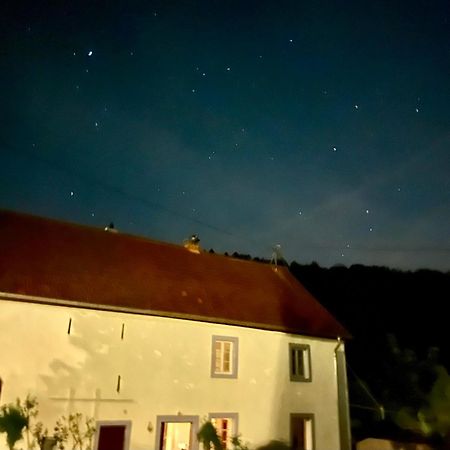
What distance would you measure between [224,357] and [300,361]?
343 cm

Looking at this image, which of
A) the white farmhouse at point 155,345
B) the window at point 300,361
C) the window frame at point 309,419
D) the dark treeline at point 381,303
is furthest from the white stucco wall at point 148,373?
the dark treeline at point 381,303

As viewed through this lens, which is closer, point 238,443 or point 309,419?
point 238,443

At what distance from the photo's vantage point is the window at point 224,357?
16.7 m

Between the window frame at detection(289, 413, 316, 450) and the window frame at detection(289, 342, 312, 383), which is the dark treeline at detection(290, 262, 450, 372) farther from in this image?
the window frame at detection(289, 413, 316, 450)

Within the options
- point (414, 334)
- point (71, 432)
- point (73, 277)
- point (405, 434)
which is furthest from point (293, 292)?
point (414, 334)

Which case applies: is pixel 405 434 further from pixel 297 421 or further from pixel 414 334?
pixel 414 334

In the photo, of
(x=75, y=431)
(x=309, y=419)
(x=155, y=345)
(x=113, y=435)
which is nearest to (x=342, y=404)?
(x=309, y=419)

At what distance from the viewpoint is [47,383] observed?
1363cm

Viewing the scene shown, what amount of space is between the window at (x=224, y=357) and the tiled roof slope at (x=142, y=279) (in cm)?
74

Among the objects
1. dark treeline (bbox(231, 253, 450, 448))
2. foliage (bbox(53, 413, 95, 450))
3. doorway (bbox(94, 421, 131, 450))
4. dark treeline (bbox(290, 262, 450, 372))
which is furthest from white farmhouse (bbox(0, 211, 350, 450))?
dark treeline (bbox(290, 262, 450, 372))

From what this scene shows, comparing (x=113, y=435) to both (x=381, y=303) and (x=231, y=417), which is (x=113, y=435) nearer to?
(x=231, y=417)

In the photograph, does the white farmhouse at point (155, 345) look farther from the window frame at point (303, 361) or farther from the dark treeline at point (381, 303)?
the dark treeline at point (381, 303)

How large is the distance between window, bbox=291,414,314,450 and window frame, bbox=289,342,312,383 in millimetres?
1308

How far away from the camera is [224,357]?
1711 cm
